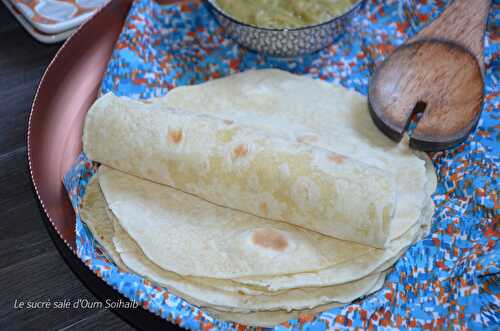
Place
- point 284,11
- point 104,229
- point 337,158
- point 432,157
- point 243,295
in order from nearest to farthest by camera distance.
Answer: point 243,295 → point 337,158 → point 104,229 → point 432,157 → point 284,11

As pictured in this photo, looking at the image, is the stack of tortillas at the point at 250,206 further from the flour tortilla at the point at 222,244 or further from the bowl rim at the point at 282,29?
the bowl rim at the point at 282,29

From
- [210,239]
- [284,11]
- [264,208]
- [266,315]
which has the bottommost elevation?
[266,315]

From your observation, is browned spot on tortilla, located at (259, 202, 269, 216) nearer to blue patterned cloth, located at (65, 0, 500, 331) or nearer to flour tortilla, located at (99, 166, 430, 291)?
flour tortilla, located at (99, 166, 430, 291)

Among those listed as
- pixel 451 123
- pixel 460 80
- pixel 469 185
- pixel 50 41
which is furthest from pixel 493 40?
pixel 50 41

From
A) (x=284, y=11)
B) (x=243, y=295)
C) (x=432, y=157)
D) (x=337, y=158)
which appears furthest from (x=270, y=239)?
(x=284, y=11)

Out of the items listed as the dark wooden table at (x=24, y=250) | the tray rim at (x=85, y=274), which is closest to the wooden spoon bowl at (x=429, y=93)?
the tray rim at (x=85, y=274)

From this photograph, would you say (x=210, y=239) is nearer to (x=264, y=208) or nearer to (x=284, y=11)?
(x=264, y=208)

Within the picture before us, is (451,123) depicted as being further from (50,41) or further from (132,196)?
(50,41)
